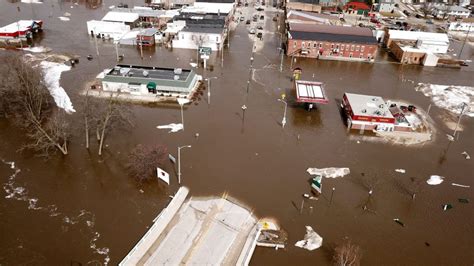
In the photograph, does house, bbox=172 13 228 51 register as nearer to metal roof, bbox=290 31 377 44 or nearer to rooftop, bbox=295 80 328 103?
metal roof, bbox=290 31 377 44

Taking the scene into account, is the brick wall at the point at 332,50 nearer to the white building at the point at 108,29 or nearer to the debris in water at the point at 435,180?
the white building at the point at 108,29

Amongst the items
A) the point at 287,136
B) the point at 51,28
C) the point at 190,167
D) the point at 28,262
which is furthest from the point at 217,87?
the point at 51,28

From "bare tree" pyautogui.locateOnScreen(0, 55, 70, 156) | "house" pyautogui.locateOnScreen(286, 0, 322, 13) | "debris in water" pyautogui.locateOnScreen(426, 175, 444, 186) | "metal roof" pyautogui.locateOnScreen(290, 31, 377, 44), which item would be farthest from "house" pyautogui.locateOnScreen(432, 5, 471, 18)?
"bare tree" pyautogui.locateOnScreen(0, 55, 70, 156)

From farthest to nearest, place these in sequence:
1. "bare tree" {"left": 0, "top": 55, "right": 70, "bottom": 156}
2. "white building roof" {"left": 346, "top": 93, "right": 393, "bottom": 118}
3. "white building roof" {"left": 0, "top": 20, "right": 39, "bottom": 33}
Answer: "white building roof" {"left": 0, "top": 20, "right": 39, "bottom": 33}
"white building roof" {"left": 346, "top": 93, "right": 393, "bottom": 118}
"bare tree" {"left": 0, "top": 55, "right": 70, "bottom": 156}

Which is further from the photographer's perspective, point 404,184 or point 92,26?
point 92,26

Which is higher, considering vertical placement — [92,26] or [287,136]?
[92,26]

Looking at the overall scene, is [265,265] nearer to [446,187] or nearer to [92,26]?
[446,187]

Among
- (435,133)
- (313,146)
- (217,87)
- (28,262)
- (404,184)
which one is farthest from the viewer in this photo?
(217,87)
